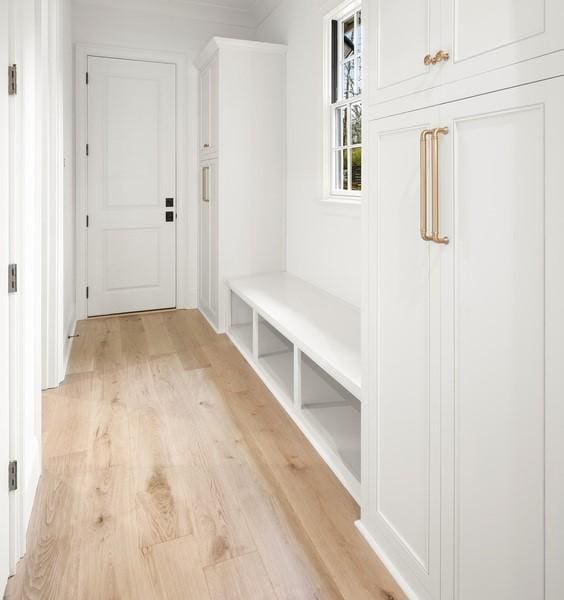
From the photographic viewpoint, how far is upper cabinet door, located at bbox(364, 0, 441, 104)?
3.97ft

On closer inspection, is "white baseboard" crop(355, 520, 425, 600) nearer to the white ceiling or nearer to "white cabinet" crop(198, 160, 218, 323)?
A: "white cabinet" crop(198, 160, 218, 323)

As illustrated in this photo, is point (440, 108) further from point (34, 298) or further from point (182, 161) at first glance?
point (182, 161)

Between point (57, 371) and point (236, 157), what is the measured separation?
2.12m

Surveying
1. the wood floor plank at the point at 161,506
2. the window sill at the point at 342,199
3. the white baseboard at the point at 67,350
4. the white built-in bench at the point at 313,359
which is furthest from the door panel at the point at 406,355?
the white baseboard at the point at 67,350

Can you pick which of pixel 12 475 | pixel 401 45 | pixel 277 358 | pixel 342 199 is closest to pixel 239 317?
pixel 277 358

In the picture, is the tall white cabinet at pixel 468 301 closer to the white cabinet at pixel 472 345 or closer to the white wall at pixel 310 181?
the white cabinet at pixel 472 345

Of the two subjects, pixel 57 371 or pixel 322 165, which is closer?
pixel 57 371

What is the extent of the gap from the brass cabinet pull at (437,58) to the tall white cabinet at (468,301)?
0.04 ft

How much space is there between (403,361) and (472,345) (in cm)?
29

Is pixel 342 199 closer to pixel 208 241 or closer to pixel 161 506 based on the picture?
pixel 208 241

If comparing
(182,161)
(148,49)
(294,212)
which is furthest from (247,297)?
(148,49)

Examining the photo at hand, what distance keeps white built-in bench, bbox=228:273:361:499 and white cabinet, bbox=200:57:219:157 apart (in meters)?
1.24

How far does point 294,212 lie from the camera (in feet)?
13.4

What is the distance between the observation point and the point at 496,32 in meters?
1.01
